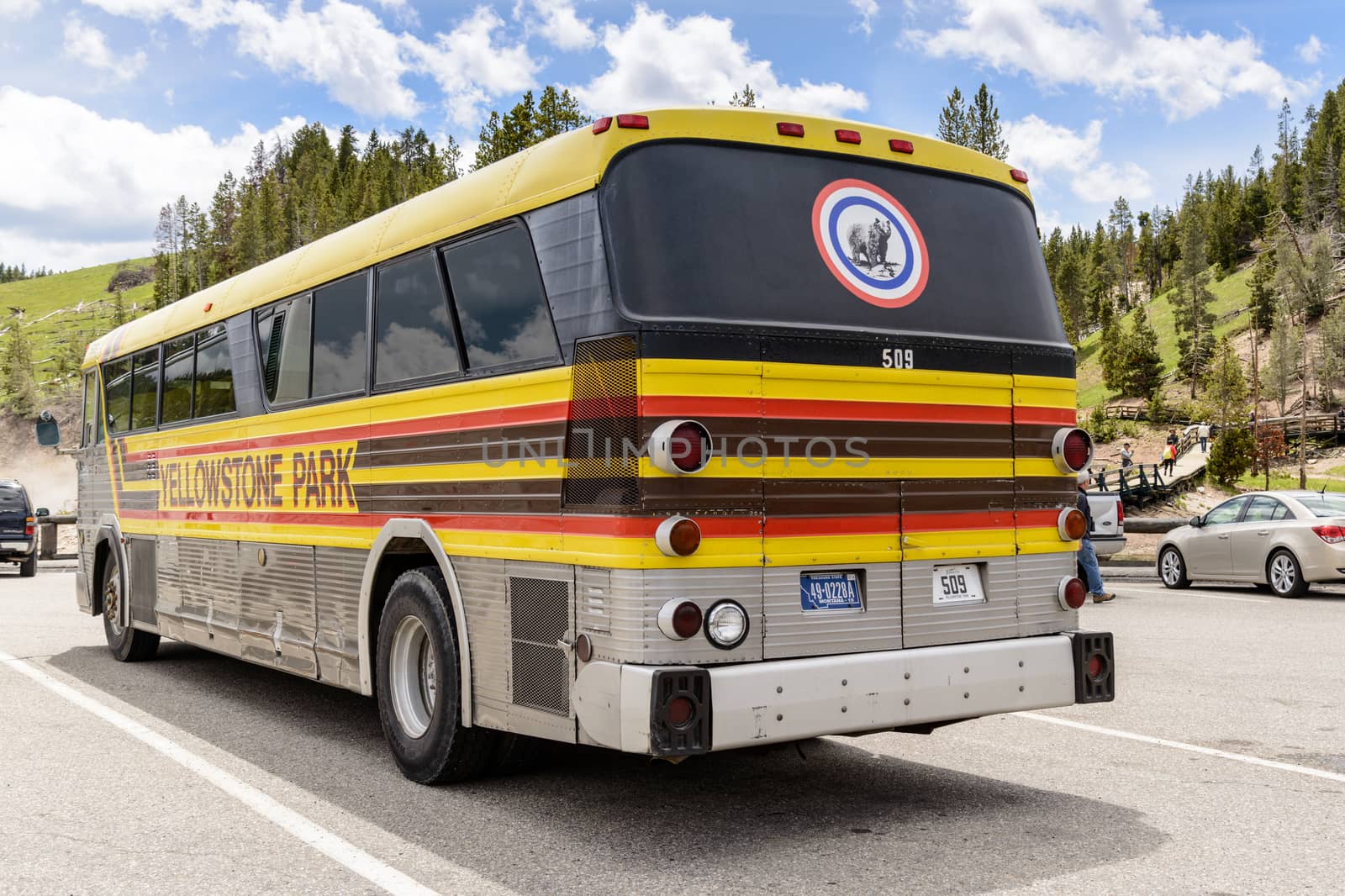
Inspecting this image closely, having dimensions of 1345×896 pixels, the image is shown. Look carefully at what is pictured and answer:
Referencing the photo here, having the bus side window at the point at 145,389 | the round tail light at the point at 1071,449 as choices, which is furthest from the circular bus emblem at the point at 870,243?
the bus side window at the point at 145,389

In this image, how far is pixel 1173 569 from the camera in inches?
731

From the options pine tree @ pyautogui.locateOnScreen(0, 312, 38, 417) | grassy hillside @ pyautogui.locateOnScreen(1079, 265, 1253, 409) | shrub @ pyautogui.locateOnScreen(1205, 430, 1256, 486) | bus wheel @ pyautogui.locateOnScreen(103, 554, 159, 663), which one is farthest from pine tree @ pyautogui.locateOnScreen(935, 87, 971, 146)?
pine tree @ pyautogui.locateOnScreen(0, 312, 38, 417)

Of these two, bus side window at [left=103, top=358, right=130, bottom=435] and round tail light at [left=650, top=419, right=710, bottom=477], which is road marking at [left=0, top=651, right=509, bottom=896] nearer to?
round tail light at [left=650, top=419, right=710, bottom=477]

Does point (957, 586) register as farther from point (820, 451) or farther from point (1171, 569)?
point (1171, 569)

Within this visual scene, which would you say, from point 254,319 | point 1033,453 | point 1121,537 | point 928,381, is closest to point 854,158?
point 928,381

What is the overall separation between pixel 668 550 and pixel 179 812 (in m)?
2.86

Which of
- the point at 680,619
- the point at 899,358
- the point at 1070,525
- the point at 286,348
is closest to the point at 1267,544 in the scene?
the point at 1070,525

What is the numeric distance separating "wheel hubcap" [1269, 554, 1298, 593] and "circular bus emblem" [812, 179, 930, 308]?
13170 mm

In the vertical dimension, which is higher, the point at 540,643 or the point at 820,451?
the point at 820,451

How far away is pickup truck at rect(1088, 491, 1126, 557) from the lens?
19.2 meters

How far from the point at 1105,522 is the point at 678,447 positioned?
627 inches

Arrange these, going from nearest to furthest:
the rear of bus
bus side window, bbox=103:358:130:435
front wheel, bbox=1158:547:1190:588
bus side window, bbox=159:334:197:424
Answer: the rear of bus → bus side window, bbox=159:334:197:424 → bus side window, bbox=103:358:130:435 → front wheel, bbox=1158:547:1190:588

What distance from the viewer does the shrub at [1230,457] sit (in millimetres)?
67375

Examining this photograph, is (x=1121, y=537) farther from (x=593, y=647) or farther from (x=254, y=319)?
(x=593, y=647)
